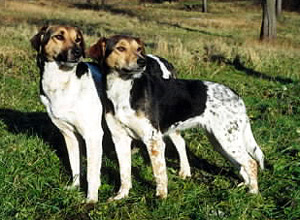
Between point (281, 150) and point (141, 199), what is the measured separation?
2579 millimetres

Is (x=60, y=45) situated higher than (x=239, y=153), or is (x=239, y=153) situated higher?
(x=60, y=45)

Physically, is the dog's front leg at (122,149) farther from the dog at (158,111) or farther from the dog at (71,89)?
the dog at (71,89)

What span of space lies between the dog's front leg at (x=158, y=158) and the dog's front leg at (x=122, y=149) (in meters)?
0.31

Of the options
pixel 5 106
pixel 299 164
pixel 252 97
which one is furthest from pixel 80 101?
pixel 252 97

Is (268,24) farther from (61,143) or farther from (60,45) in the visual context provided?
(60,45)

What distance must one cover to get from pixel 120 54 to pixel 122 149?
43.9 inches

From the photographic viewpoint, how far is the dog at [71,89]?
169 inches

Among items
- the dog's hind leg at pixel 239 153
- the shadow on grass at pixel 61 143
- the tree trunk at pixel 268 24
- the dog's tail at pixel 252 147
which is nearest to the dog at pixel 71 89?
the shadow on grass at pixel 61 143

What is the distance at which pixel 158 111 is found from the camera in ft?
14.8

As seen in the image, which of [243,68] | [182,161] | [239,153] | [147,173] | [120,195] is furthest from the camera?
[243,68]

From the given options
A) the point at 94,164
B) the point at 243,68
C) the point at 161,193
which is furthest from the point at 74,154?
the point at 243,68

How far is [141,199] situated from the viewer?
452 centimetres

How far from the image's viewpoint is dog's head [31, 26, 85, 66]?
4246mm

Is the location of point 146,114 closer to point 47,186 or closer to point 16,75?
point 47,186
